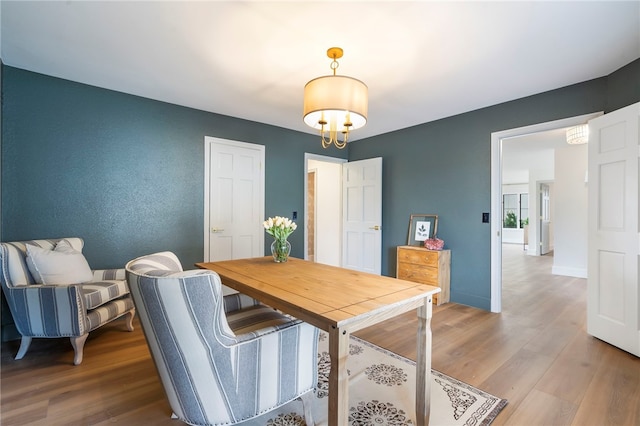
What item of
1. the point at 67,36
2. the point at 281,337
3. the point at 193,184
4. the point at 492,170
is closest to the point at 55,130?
the point at 67,36

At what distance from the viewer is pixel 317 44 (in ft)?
6.99

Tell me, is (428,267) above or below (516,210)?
below

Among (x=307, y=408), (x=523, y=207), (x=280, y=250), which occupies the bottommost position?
(x=307, y=408)

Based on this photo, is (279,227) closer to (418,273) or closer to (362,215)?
(418,273)

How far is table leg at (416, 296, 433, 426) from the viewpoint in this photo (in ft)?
4.85

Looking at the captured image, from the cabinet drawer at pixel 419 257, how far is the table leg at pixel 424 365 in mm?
2249

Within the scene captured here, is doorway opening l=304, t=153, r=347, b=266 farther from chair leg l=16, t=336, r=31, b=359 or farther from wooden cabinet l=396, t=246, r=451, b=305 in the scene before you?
chair leg l=16, t=336, r=31, b=359

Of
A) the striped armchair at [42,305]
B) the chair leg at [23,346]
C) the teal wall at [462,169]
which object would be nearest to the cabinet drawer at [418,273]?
the teal wall at [462,169]

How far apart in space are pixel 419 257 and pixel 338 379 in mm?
2864

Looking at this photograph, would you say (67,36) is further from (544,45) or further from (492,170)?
(492,170)

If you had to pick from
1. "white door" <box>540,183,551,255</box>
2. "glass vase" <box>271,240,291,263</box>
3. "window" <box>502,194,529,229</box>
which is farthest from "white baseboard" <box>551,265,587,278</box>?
"window" <box>502,194,529,229</box>

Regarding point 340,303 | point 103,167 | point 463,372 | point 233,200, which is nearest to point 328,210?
point 233,200

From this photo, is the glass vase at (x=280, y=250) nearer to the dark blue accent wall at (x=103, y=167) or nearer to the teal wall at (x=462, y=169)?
the dark blue accent wall at (x=103, y=167)

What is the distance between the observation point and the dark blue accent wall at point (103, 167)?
2582mm
